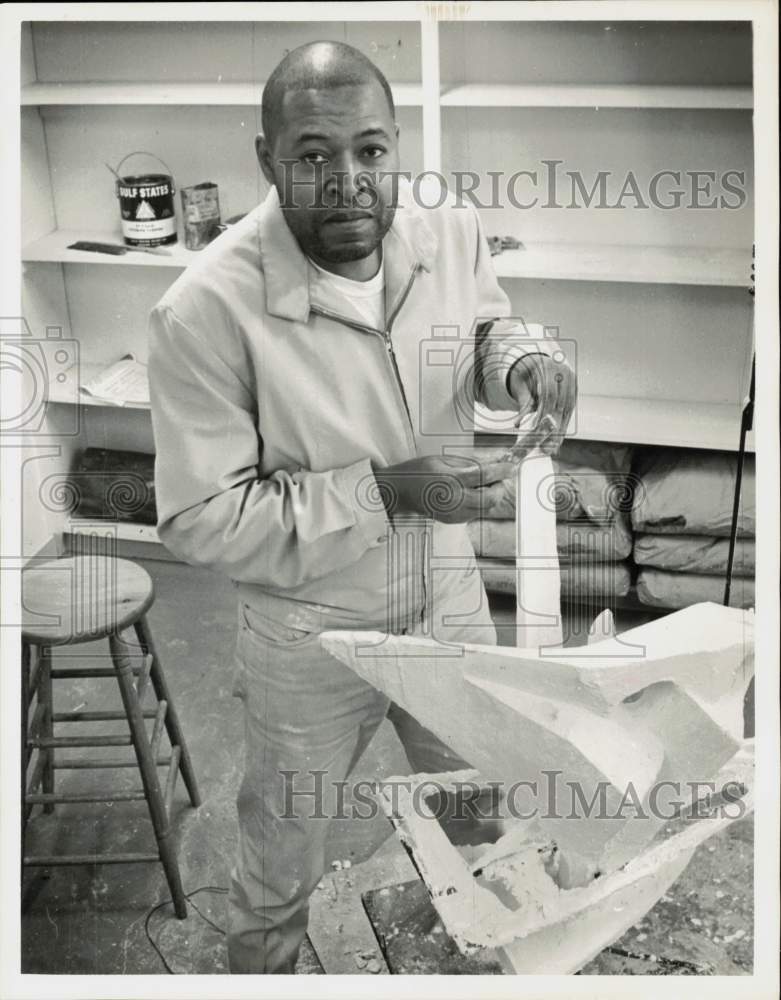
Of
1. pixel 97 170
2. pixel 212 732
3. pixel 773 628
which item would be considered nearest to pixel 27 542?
pixel 212 732

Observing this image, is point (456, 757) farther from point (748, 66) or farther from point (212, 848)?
point (748, 66)

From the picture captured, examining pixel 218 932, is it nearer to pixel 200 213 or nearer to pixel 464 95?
pixel 200 213

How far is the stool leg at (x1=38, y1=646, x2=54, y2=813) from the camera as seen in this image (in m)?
1.86

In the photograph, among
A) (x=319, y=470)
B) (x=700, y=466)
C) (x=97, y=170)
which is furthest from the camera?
(x=700, y=466)

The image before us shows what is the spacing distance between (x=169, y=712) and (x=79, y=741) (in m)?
0.15

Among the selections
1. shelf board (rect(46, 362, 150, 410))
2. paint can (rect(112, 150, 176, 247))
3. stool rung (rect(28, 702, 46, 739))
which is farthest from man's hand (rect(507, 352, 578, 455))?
stool rung (rect(28, 702, 46, 739))

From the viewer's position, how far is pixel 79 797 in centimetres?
188

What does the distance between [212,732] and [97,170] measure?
3.07 ft

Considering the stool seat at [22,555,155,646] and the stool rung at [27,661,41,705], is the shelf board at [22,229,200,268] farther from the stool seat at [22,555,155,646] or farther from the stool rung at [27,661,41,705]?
the stool rung at [27,661,41,705]

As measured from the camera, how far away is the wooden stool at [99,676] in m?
1.82

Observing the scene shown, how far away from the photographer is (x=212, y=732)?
1905 mm

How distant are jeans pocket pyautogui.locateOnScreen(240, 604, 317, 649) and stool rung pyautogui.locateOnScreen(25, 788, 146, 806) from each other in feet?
1.22

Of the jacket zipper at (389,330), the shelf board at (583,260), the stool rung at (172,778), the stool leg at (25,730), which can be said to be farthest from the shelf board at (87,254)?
the stool rung at (172,778)

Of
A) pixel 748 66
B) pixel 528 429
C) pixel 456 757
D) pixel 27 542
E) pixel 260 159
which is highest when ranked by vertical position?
pixel 748 66
